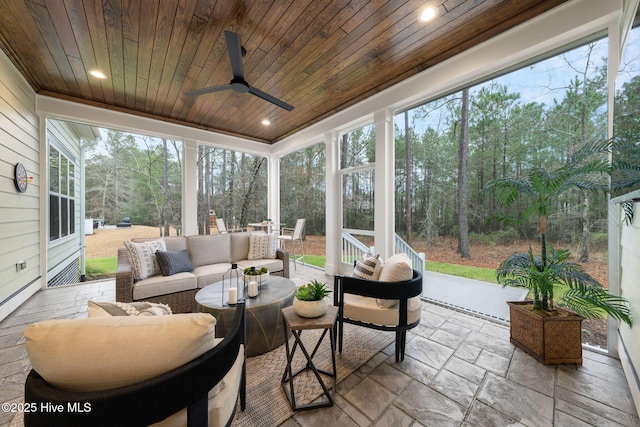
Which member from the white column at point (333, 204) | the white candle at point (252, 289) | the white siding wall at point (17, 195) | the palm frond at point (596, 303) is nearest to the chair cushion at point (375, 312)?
the white candle at point (252, 289)

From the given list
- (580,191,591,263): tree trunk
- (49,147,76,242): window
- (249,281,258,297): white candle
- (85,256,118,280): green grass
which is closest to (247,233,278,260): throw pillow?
(249,281,258,297): white candle

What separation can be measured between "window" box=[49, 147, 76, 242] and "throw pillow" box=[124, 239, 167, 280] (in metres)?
2.58

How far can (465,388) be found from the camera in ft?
5.79

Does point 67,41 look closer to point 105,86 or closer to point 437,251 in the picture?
point 105,86

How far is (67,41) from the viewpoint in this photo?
2.70m

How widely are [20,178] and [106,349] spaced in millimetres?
4133

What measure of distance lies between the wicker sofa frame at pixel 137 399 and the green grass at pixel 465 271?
124 inches

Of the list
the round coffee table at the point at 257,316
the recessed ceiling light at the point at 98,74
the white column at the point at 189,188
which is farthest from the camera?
the white column at the point at 189,188

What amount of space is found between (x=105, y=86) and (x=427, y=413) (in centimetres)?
549

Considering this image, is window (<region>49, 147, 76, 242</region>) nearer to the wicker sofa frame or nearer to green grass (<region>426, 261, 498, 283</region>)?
the wicker sofa frame

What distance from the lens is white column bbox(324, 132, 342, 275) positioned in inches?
186

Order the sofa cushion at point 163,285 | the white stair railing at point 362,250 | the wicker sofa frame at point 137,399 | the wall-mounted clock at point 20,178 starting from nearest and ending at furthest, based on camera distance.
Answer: the wicker sofa frame at point 137,399
the sofa cushion at point 163,285
the wall-mounted clock at point 20,178
the white stair railing at point 362,250

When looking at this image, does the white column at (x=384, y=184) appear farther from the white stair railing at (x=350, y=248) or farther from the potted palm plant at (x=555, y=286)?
the potted palm plant at (x=555, y=286)

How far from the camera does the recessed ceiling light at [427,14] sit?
2258 mm
